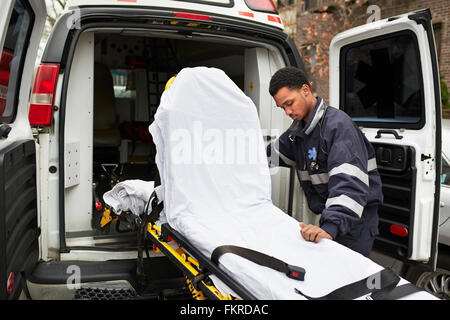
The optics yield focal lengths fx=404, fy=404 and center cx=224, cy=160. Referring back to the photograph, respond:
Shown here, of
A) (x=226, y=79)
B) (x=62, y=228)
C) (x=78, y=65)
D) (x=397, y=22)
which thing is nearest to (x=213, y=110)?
(x=226, y=79)

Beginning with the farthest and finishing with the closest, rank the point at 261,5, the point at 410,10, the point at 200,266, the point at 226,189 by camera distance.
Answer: the point at 410,10, the point at 261,5, the point at 226,189, the point at 200,266

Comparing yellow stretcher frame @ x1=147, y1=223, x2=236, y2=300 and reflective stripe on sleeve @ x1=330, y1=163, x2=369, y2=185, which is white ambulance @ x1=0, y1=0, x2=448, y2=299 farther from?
reflective stripe on sleeve @ x1=330, y1=163, x2=369, y2=185

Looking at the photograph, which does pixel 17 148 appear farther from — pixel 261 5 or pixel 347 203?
pixel 261 5

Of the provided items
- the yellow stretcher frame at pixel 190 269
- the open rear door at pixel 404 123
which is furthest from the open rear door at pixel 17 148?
the open rear door at pixel 404 123

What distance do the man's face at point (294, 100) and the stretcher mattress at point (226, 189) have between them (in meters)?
0.37

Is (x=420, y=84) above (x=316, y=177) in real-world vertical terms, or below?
above

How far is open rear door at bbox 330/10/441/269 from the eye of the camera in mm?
2771

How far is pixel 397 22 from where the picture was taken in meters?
2.86

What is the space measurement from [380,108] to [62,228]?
263 centimetres

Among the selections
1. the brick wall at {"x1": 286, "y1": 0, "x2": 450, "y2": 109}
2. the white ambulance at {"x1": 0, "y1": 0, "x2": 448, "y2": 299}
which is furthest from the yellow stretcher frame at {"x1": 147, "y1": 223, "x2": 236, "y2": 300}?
the brick wall at {"x1": 286, "y1": 0, "x2": 450, "y2": 109}

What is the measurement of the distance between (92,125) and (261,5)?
1.62 metres

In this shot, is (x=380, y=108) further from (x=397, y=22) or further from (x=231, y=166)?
(x=231, y=166)

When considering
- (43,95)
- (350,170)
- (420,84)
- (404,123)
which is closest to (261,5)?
(420,84)

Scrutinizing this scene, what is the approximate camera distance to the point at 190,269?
2.13 m
